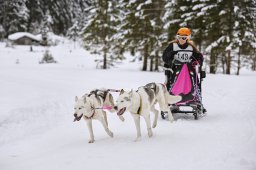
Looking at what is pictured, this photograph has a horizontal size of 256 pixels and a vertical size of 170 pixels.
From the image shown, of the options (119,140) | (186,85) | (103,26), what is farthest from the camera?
(103,26)

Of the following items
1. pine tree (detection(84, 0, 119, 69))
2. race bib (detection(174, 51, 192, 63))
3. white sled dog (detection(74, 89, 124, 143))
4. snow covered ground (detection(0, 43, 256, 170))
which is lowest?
snow covered ground (detection(0, 43, 256, 170))

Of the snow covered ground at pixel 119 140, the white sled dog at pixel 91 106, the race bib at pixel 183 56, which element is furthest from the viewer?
the race bib at pixel 183 56

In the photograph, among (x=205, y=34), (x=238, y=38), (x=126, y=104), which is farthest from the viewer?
(x=205, y=34)

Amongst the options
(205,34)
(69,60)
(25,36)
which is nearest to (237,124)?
(205,34)

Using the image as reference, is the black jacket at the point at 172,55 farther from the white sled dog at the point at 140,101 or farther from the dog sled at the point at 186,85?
the white sled dog at the point at 140,101

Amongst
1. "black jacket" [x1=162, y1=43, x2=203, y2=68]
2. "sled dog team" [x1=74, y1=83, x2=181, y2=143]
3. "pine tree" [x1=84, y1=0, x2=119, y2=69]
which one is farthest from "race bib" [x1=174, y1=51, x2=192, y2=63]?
"pine tree" [x1=84, y1=0, x2=119, y2=69]

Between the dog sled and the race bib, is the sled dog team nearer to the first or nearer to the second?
the dog sled

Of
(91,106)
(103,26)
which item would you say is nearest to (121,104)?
(91,106)

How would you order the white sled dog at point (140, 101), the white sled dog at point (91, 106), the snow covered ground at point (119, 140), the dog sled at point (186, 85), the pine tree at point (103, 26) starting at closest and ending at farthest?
the snow covered ground at point (119, 140), the white sled dog at point (140, 101), the white sled dog at point (91, 106), the dog sled at point (186, 85), the pine tree at point (103, 26)

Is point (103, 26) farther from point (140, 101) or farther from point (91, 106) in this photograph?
point (140, 101)

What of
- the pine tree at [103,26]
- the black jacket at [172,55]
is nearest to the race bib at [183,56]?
the black jacket at [172,55]

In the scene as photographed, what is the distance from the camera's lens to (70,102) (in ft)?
40.7

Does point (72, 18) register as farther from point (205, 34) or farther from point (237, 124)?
point (237, 124)

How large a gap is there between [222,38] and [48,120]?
1866 centimetres
